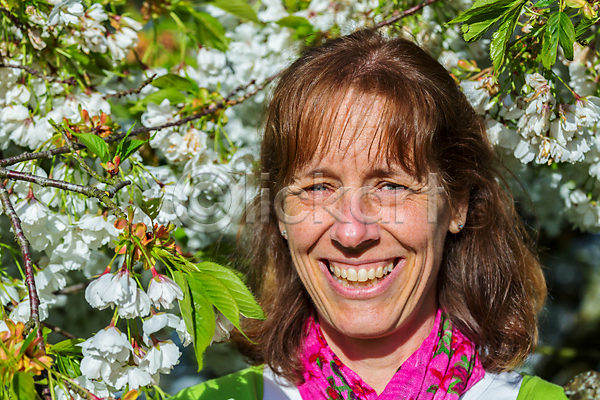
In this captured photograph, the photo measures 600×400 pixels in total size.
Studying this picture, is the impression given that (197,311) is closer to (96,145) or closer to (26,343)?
(26,343)

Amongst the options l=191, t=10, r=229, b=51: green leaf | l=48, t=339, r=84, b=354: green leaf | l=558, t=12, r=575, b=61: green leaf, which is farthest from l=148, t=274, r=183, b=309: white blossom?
l=191, t=10, r=229, b=51: green leaf

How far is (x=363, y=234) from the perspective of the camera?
1.33 m

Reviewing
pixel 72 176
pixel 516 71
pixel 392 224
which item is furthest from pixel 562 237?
pixel 72 176

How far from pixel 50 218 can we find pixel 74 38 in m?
0.51

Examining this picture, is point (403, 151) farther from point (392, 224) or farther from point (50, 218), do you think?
point (50, 218)

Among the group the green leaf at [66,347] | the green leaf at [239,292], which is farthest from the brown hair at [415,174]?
the green leaf at [66,347]

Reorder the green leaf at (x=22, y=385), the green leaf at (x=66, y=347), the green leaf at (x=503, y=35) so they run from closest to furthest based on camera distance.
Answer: the green leaf at (x=22, y=385), the green leaf at (x=66, y=347), the green leaf at (x=503, y=35)

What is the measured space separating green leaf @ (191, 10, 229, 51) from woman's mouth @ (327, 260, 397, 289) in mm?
1024

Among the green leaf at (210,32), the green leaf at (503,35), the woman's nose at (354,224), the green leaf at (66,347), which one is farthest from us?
the green leaf at (210,32)

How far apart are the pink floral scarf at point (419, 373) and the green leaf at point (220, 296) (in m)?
0.64

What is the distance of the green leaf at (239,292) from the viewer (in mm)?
974

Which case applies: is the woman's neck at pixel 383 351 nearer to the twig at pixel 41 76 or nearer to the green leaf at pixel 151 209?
the green leaf at pixel 151 209

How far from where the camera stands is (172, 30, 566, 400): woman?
4.41 ft

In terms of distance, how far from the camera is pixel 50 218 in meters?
1.38
